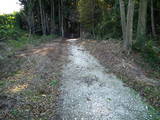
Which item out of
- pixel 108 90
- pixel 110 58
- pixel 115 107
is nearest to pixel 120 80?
pixel 108 90

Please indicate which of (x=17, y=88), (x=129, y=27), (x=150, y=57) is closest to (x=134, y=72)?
(x=150, y=57)

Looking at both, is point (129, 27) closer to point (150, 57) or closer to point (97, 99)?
point (150, 57)

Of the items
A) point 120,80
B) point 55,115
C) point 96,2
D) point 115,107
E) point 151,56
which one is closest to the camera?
point 55,115

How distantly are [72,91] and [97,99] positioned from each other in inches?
37.9

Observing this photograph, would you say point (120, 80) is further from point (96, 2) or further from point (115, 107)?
point (96, 2)

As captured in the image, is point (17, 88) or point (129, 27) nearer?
point (17, 88)

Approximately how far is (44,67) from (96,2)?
1415 cm

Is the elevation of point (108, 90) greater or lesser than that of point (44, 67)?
lesser

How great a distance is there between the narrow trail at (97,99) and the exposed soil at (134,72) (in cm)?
36

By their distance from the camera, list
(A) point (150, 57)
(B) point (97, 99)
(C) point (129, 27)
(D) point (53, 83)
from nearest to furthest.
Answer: (B) point (97, 99), (D) point (53, 83), (A) point (150, 57), (C) point (129, 27)

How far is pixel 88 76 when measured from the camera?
6.58 meters

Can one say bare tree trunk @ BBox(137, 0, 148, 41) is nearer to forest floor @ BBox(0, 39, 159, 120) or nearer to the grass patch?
forest floor @ BBox(0, 39, 159, 120)

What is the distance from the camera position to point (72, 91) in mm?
5211

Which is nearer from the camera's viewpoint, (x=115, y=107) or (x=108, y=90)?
(x=115, y=107)
